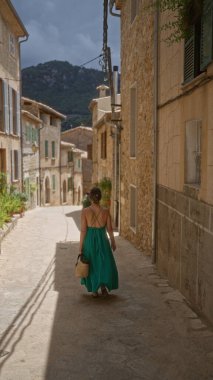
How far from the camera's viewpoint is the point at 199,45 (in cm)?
482

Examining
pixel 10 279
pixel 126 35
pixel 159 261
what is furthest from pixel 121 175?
pixel 10 279

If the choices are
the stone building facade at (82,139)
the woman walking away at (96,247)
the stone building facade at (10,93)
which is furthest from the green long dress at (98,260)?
the stone building facade at (82,139)

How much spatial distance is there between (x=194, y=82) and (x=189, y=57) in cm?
47

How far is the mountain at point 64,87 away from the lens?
211ft

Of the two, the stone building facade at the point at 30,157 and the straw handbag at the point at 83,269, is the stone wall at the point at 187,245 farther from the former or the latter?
the stone building facade at the point at 30,157

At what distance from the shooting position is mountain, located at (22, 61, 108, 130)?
2532 inches

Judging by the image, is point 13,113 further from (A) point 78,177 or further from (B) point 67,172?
(A) point 78,177

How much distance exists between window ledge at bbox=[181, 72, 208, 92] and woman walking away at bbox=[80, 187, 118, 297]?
1861mm

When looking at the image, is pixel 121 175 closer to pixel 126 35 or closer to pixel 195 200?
pixel 126 35

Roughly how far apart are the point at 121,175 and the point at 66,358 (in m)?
9.68

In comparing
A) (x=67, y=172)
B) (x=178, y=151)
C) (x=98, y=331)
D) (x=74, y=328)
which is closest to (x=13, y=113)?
(x=178, y=151)

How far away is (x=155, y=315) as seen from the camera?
4809 millimetres

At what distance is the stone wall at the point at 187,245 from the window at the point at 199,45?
166 cm

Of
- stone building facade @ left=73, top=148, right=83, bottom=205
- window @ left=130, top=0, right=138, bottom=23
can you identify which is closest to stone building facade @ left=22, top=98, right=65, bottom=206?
stone building facade @ left=73, top=148, right=83, bottom=205
